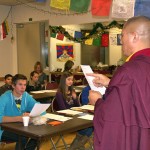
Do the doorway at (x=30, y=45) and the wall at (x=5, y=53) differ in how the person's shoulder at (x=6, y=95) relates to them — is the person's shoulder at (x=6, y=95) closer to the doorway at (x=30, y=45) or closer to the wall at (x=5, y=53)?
the doorway at (x=30, y=45)

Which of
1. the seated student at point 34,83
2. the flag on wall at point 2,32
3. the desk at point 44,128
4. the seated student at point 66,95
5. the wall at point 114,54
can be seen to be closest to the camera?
the desk at point 44,128

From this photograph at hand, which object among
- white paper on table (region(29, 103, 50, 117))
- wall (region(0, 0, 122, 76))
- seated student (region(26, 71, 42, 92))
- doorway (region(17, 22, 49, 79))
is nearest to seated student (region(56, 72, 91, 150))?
white paper on table (region(29, 103, 50, 117))

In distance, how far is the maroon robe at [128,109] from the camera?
6.25ft

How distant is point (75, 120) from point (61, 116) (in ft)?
0.84

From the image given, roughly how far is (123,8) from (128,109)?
284 cm

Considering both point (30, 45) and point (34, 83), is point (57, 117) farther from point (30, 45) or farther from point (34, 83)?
point (30, 45)

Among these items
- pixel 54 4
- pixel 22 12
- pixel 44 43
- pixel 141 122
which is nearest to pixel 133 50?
pixel 141 122

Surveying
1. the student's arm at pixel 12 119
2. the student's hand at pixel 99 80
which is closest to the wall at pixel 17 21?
the student's arm at pixel 12 119

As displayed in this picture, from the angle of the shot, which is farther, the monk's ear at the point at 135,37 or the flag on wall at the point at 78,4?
the flag on wall at the point at 78,4

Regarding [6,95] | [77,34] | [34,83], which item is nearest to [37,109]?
[6,95]

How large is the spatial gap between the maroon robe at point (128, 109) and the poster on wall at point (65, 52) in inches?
293

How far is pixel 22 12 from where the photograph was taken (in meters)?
9.65

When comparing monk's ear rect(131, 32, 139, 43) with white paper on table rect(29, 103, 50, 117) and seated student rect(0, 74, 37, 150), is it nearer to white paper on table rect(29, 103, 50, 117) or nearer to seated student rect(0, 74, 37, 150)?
white paper on table rect(29, 103, 50, 117)

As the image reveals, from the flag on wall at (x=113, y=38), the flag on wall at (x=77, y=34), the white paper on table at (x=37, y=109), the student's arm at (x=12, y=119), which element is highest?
the flag on wall at (x=77, y=34)
